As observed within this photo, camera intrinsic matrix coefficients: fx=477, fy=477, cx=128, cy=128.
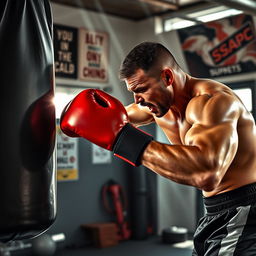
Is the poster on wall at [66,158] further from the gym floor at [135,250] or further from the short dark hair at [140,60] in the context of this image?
the short dark hair at [140,60]

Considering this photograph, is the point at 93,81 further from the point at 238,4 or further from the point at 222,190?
the point at 222,190

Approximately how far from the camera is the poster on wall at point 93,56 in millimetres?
5836

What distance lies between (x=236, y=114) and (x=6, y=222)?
877mm

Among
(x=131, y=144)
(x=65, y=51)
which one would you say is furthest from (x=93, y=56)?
(x=131, y=144)

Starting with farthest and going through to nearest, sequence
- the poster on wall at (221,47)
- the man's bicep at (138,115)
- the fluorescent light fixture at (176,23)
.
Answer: the fluorescent light fixture at (176,23) → the poster on wall at (221,47) → the man's bicep at (138,115)

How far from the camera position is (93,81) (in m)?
5.95

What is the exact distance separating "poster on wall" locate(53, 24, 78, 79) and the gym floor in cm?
203

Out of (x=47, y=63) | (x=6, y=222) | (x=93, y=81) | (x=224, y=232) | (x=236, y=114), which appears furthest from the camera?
(x=93, y=81)

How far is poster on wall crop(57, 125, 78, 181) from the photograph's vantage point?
18.3 feet

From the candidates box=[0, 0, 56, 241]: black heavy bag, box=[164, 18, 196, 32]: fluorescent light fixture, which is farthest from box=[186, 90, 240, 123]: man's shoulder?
box=[164, 18, 196, 32]: fluorescent light fixture

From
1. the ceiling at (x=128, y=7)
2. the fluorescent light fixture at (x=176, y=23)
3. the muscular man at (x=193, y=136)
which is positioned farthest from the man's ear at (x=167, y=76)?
the fluorescent light fixture at (x=176, y=23)

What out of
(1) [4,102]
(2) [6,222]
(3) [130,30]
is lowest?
(2) [6,222]

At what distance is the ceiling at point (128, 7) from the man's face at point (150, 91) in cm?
378

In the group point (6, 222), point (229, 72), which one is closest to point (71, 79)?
point (229, 72)
